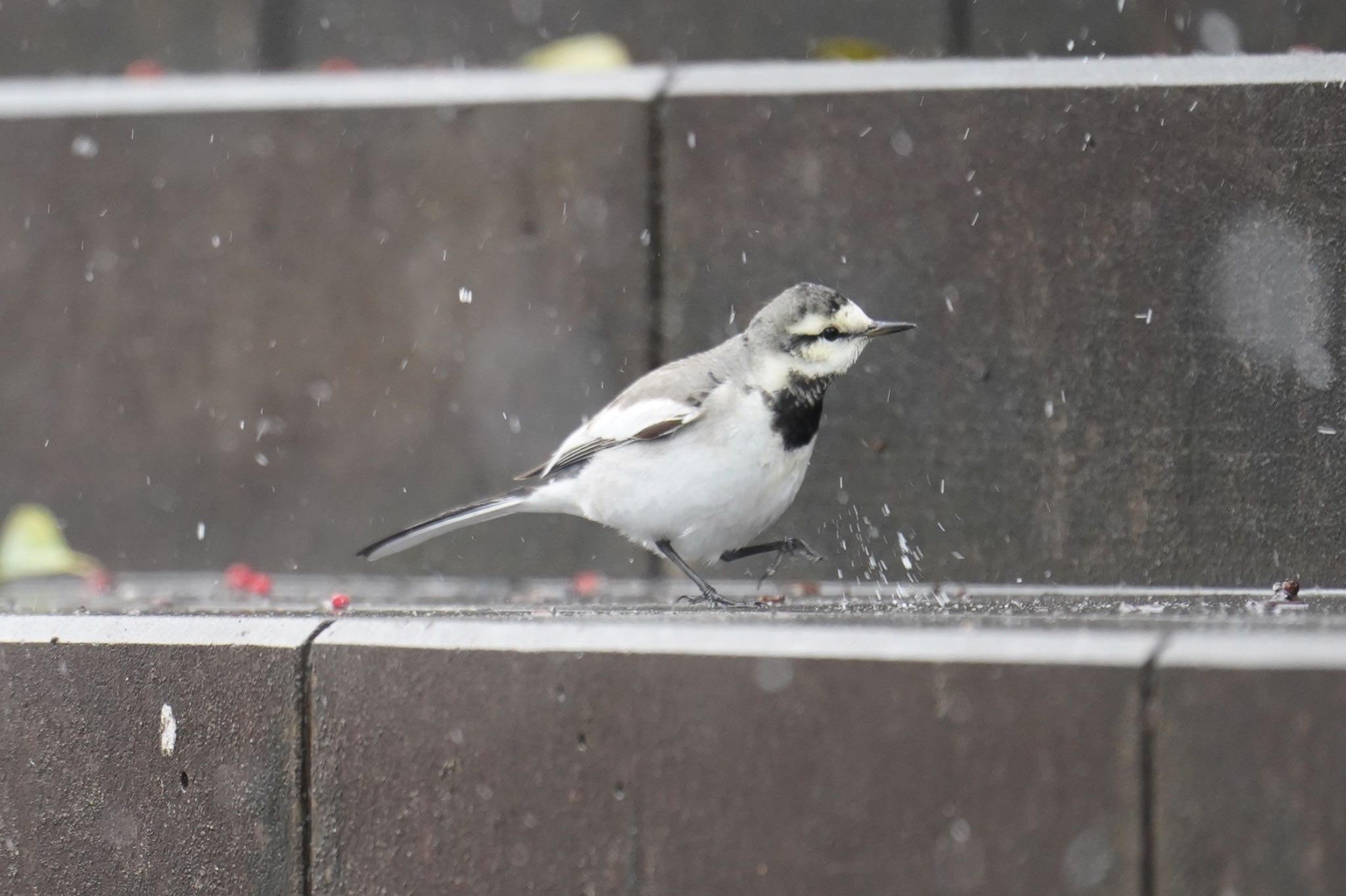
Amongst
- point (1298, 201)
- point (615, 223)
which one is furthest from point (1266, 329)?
point (615, 223)

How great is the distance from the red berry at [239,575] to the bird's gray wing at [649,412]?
5.35 feet

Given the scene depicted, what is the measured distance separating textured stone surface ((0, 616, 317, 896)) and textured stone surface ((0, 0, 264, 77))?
439cm

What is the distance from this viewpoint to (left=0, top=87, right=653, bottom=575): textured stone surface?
19.9ft

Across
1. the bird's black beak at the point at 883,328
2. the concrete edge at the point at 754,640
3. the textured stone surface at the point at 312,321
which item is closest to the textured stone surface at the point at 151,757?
the concrete edge at the point at 754,640

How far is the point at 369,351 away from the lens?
248 inches

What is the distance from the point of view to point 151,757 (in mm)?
4043

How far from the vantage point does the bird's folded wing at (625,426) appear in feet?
15.6

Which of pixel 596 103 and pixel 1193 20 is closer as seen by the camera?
pixel 596 103

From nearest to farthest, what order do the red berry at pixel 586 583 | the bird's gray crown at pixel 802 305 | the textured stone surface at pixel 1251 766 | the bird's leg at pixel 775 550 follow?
1. the textured stone surface at pixel 1251 766
2. the bird's gray crown at pixel 802 305
3. the bird's leg at pixel 775 550
4. the red berry at pixel 586 583

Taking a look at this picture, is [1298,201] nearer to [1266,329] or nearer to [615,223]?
[1266,329]

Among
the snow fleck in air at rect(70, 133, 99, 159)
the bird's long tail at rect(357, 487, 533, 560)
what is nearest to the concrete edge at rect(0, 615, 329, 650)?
the bird's long tail at rect(357, 487, 533, 560)

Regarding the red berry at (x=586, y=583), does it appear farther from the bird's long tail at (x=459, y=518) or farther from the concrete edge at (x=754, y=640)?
the concrete edge at (x=754, y=640)

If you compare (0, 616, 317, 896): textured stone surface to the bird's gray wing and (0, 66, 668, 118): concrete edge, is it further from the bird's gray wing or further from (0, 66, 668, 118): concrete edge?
(0, 66, 668, 118): concrete edge

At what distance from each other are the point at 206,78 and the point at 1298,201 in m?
4.61
